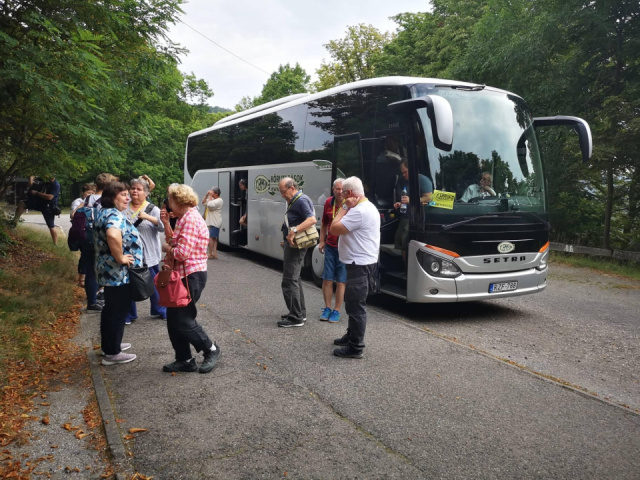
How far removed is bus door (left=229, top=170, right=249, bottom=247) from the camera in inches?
542

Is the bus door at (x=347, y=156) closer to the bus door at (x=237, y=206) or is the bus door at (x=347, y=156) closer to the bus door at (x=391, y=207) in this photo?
the bus door at (x=391, y=207)

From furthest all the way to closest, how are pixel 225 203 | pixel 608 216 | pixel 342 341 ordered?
pixel 608 216 → pixel 225 203 → pixel 342 341

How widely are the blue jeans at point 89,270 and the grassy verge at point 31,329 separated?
0.94ft

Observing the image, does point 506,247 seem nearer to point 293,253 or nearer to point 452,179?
point 452,179

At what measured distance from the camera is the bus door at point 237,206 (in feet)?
45.2

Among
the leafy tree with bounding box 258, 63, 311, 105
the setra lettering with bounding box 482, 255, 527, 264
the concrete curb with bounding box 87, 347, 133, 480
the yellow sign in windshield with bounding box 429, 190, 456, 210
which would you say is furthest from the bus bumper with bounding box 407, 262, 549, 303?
the leafy tree with bounding box 258, 63, 311, 105

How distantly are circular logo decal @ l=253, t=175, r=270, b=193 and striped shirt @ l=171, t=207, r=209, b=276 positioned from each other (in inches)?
290

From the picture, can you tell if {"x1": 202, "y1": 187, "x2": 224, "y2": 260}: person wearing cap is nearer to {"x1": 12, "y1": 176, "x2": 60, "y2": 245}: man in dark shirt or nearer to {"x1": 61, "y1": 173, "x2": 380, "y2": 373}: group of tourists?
{"x1": 12, "y1": 176, "x2": 60, "y2": 245}: man in dark shirt

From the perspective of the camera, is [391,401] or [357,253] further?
[357,253]

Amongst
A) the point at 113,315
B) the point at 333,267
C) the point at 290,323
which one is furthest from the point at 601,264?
the point at 113,315

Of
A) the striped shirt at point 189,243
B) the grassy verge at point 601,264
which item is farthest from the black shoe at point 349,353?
the grassy verge at point 601,264

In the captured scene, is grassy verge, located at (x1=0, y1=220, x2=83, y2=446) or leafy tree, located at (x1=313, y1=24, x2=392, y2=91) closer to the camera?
grassy verge, located at (x1=0, y1=220, x2=83, y2=446)

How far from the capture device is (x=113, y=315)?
17.0 ft

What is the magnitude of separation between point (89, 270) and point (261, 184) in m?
5.91
